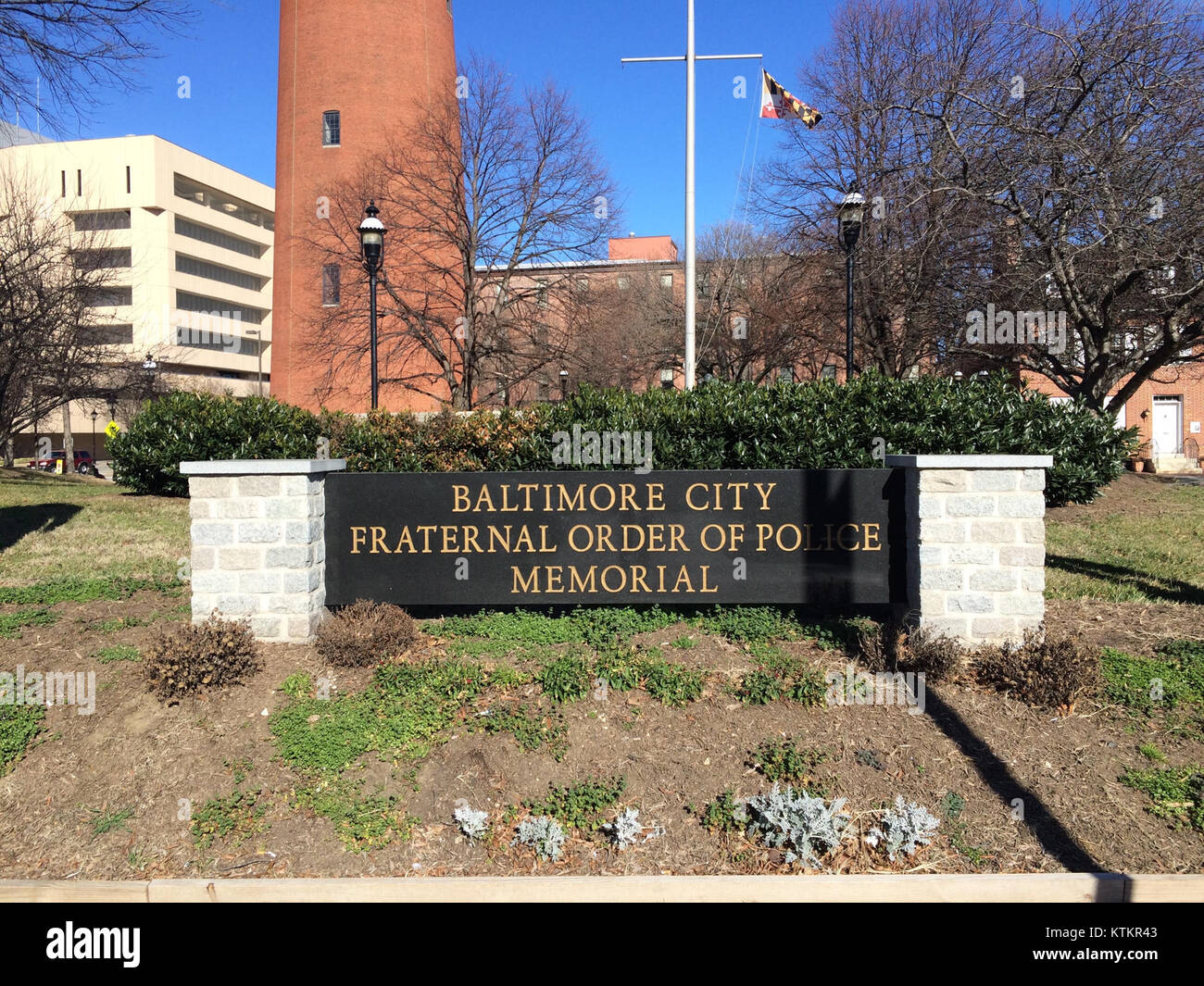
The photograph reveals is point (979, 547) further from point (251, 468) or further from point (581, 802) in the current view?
point (251, 468)

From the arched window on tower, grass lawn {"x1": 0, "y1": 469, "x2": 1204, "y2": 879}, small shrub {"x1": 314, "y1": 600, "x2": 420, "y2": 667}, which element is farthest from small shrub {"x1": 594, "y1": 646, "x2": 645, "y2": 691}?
the arched window on tower

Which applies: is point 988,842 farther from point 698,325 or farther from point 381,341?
point 698,325

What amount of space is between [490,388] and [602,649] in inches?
700

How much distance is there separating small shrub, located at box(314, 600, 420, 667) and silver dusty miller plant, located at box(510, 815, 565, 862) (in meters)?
2.15

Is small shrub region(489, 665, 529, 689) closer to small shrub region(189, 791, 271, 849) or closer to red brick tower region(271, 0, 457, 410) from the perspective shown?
small shrub region(189, 791, 271, 849)

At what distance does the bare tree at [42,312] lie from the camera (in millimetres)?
17641

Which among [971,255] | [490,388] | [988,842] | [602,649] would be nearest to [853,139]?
[971,255]

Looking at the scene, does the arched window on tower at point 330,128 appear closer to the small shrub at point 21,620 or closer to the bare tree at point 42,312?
the bare tree at point 42,312

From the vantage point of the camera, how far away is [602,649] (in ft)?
20.8

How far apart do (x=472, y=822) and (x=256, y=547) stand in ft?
9.83

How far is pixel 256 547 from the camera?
6.36m

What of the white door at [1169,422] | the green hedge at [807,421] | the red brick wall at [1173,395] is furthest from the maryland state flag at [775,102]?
the white door at [1169,422]

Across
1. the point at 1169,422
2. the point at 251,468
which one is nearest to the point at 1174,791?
the point at 251,468

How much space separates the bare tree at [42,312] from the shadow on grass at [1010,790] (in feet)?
50.6
